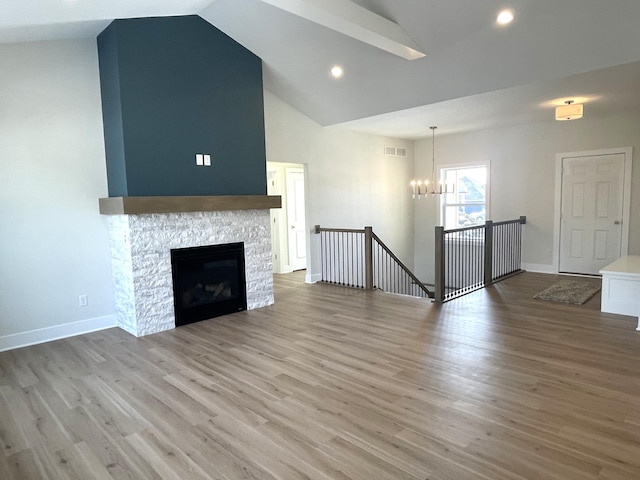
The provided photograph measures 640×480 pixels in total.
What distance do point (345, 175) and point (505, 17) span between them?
400 centimetres

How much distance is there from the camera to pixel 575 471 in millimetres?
2090

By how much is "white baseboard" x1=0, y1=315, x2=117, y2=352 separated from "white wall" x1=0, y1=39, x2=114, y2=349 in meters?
0.01

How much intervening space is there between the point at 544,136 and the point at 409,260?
11.8 ft

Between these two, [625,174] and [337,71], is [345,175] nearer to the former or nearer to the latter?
[337,71]

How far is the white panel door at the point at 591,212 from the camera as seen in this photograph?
644 centimetres

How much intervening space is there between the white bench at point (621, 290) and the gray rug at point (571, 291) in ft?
1.43

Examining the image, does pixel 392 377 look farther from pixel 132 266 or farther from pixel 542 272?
pixel 542 272

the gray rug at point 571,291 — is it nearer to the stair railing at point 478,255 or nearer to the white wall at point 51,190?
the stair railing at point 478,255

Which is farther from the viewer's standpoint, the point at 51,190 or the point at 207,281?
the point at 207,281

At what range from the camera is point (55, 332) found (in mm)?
4461

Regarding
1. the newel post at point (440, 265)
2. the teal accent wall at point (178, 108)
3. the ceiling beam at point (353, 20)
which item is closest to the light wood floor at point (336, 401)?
the newel post at point (440, 265)

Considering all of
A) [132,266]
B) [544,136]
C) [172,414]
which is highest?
[544,136]

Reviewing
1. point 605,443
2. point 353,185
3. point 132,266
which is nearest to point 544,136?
point 353,185

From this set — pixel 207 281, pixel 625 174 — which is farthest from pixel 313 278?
pixel 625 174
